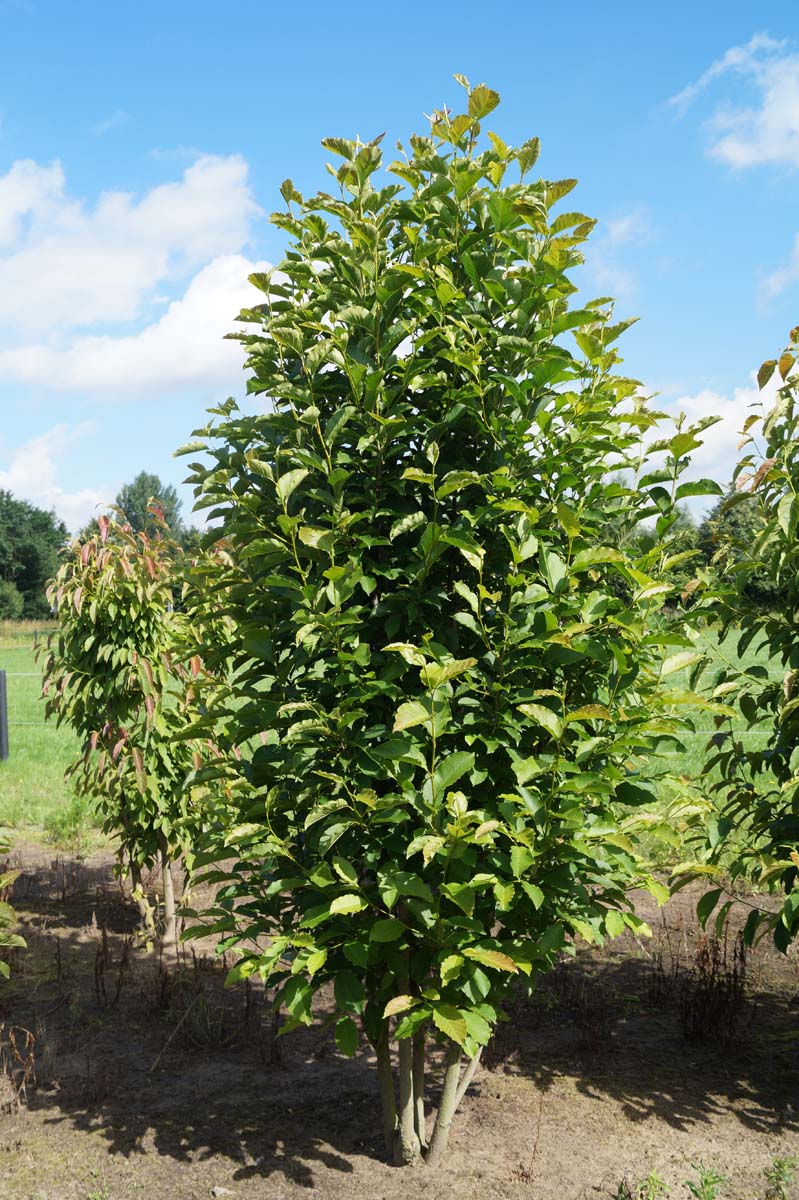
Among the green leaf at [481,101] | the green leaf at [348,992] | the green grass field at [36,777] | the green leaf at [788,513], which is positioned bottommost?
the green grass field at [36,777]

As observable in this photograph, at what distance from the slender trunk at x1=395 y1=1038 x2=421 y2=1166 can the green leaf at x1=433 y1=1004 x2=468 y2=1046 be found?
2.05 ft

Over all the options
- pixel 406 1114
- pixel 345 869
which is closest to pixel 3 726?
pixel 406 1114

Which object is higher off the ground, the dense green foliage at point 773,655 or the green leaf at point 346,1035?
the dense green foliage at point 773,655

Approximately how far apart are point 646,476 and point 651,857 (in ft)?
15.7

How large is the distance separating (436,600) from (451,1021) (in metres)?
1.17

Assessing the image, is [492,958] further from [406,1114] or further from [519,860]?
[406,1114]

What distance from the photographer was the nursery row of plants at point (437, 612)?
8.77 ft

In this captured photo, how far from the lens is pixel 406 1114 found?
127 inches

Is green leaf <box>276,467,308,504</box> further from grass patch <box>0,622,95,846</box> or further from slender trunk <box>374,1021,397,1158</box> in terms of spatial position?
grass patch <box>0,622,95,846</box>

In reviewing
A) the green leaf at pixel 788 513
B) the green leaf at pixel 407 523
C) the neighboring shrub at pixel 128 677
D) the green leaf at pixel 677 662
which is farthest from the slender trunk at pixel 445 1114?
the neighboring shrub at pixel 128 677

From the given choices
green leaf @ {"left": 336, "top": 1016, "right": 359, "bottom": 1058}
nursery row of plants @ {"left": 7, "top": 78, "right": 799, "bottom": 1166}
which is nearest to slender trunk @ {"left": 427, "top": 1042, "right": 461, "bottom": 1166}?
nursery row of plants @ {"left": 7, "top": 78, "right": 799, "bottom": 1166}

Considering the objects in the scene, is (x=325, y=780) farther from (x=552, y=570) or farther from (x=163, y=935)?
(x=163, y=935)

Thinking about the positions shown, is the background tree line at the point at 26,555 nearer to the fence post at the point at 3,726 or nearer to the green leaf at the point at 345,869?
the fence post at the point at 3,726

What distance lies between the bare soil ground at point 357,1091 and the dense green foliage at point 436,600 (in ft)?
1.96
